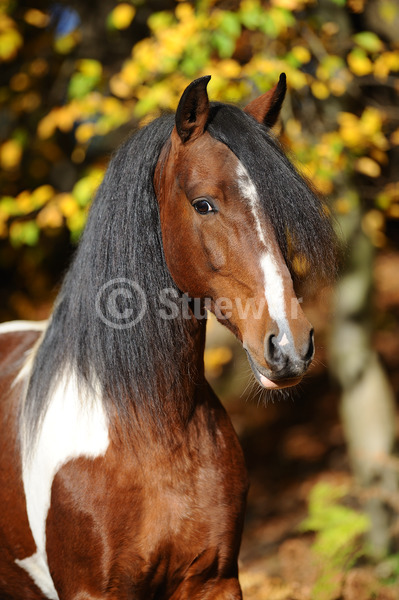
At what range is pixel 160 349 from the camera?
2061 millimetres

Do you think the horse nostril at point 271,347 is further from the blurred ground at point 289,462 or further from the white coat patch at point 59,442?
the blurred ground at point 289,462

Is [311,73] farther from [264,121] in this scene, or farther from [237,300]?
[237,300]

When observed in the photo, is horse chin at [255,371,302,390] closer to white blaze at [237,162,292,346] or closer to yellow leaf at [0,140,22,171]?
white blaze at [237,162,292,346]

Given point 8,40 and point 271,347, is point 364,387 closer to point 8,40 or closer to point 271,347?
A: point 271,347

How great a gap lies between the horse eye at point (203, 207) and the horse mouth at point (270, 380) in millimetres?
456

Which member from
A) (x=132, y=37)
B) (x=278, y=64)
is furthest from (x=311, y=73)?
(x=132, y=37)

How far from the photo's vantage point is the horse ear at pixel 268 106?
2139 mm

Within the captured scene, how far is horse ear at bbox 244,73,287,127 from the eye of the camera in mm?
2139

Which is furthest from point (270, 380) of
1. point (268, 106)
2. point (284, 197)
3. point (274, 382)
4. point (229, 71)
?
point (229, 71)

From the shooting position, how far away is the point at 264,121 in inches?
85.5

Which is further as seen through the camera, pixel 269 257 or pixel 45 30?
pixel 45 30

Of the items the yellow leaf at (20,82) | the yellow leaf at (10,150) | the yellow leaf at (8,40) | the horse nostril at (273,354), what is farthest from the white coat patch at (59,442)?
the yellow leaf at (20,82)

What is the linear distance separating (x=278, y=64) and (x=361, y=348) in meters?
2.39

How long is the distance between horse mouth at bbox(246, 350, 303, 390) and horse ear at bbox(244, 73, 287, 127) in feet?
2.92
